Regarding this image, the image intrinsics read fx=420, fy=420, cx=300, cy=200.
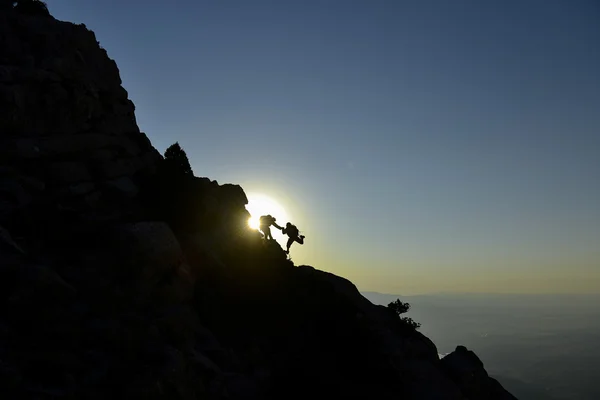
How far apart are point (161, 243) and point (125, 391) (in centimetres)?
1223

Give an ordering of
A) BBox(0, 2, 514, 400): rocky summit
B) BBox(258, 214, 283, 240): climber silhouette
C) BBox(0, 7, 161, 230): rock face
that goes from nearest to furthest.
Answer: BBox(0, 2, 514, 400): rocky summit, BBox(0, 7, 161, 230): rock face, BBox(258, 214, 283, 240): climber silhouette

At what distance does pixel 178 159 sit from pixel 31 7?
2005 centimetres

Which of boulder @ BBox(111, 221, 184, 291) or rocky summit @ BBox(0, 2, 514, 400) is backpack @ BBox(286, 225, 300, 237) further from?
boulder @ BBox(111, 221, 184, 291)

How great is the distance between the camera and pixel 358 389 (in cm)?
2698

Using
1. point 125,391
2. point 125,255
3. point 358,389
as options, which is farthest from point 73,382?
point 358,389

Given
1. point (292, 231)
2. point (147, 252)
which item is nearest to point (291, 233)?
point (292, 231)

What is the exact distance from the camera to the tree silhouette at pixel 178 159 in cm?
3878

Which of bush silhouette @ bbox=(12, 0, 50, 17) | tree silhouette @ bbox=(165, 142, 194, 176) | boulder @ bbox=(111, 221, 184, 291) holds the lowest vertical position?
boulder @ bbox=(111, 221, 184, 291)

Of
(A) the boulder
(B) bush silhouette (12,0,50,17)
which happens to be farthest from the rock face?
(A) the boulder

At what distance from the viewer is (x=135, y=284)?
2559cm

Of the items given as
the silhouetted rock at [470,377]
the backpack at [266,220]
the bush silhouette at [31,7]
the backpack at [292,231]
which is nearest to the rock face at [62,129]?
the bush silhouette at [31,7]

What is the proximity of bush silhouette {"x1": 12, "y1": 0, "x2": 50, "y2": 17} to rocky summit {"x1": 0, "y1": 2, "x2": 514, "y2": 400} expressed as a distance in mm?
244

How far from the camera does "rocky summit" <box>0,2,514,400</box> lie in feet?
64.2

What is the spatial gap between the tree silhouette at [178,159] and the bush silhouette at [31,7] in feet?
57.7
